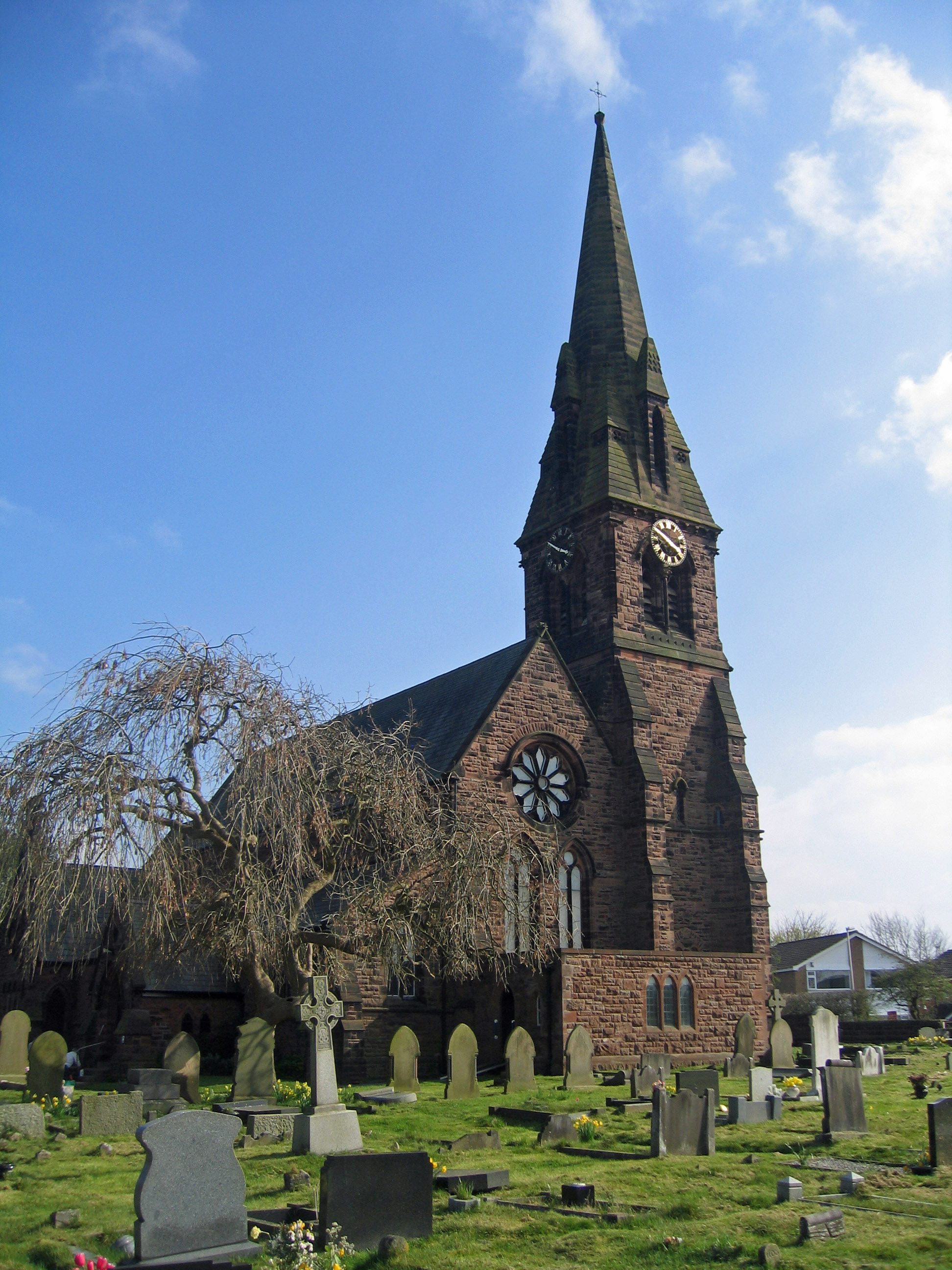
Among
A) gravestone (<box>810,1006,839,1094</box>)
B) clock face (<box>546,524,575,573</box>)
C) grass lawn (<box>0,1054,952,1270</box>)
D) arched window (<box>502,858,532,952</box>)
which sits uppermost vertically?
clock face (<box>546,524,575,573</box>)

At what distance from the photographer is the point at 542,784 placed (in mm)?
30875

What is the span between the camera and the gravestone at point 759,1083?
17266 mm

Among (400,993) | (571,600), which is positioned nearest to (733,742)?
(571,600)

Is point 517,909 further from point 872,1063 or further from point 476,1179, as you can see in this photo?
point 476,1179

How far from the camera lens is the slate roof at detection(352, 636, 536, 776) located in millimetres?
29859

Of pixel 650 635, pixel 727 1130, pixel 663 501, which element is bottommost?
pixel 727 1130

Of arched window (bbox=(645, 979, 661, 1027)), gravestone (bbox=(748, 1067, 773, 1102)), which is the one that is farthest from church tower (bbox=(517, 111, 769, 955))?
gravestone (bbox=(748, 1067, 773, 1102))

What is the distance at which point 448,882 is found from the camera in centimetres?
2139

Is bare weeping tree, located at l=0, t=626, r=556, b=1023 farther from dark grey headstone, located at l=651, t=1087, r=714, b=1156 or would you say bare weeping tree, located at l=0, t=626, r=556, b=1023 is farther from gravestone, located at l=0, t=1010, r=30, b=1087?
dark grey headstone, located at l=651, t=1087, r=714, b=1156

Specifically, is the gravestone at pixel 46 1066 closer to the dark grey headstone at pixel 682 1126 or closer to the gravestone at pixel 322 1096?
the gravestone at pixel 322 1096

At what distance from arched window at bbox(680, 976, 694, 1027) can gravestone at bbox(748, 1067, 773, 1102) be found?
10557 mm

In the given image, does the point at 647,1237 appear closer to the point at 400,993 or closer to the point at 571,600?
the point at 400,993

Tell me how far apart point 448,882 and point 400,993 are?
23.3 feet

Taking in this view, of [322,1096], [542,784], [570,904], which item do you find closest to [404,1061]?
[322,1096]
